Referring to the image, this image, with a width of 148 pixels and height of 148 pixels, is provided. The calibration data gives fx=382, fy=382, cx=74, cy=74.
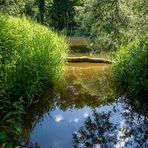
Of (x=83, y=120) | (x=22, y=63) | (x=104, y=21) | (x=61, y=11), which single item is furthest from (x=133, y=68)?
(x=61, y=11)

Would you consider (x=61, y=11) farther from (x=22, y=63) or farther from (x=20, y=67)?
(x=20, y=67)

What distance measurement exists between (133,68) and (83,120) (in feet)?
6.32

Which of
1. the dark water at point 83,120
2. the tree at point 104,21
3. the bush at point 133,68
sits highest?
the tree at point 104,21

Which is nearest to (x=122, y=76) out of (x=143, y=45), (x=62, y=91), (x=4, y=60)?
(x=143, y=45)

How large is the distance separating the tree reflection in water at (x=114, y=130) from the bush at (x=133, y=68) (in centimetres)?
64

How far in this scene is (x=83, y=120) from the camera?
598cm

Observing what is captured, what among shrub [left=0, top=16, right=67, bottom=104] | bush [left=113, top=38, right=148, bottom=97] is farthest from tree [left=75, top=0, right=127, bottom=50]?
shrub [left=0, top=16, right=67, bottom=104]

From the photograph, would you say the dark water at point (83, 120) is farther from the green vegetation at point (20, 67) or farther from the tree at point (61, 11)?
the tree at point (61, 11)

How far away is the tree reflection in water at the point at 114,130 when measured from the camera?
4988mm

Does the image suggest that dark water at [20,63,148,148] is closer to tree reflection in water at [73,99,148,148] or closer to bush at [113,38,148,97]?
tree reflection in water at [73,99,148,148]

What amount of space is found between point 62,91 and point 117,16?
2425 mm

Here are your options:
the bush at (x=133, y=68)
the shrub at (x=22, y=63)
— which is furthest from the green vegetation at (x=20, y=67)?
the bush at (x=133, y=68)

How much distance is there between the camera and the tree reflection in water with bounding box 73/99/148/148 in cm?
499

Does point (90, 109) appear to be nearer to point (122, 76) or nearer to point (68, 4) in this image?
point (122, 76)
